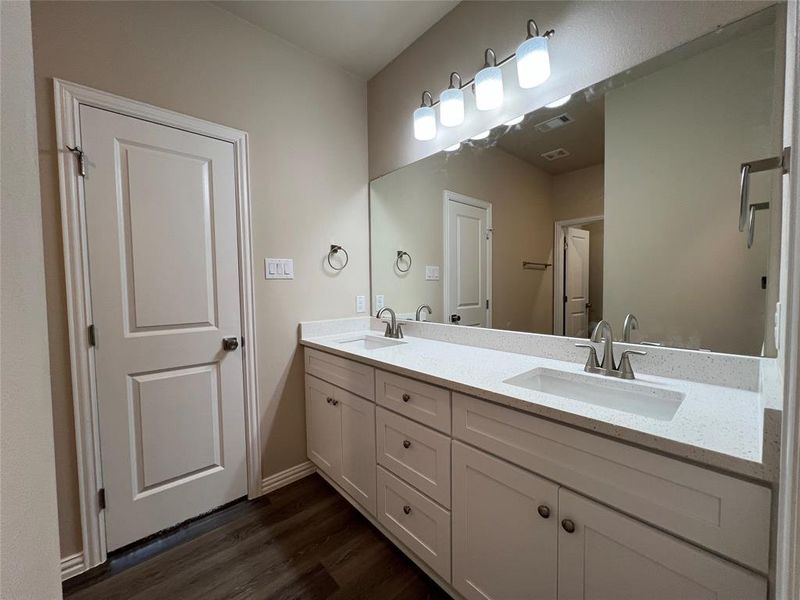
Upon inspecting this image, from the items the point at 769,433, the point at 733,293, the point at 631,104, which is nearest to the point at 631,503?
the point at 769,433

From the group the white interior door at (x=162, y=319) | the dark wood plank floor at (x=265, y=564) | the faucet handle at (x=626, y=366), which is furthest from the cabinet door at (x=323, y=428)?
the faucet handle at (x=626, y=366)

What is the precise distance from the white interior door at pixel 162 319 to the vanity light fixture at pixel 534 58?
4.82 ft

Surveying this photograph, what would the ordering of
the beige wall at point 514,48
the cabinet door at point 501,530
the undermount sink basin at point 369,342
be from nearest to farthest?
the cabinet door at point 501,530 < the beige wall at point 514,48 < the undermount sink basin at point 369,342

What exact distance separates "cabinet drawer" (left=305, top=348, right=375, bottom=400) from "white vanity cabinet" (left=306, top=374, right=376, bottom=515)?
4 cm

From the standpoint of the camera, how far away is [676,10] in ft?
3.34

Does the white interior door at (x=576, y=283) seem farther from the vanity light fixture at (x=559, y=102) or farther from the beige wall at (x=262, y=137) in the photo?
the beige wall at (x=262, y=137)

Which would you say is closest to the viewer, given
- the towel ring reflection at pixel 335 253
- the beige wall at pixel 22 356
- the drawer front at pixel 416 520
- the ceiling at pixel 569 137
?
the beige wall at pixel 22 356

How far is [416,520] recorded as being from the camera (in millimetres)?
→ 1241

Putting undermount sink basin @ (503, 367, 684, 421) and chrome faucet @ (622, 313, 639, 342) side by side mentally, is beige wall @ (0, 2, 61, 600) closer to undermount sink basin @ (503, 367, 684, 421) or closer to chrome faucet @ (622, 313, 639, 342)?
undermount sink basin @ (503, 367, 684, 421)

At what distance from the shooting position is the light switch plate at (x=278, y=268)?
6.01 feet

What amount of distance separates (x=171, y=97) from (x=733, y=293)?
93.8 inches

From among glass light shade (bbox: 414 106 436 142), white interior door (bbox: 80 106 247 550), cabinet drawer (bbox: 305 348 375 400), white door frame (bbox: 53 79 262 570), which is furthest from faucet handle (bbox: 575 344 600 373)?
white door frame (bbox: 53 79 262 570)

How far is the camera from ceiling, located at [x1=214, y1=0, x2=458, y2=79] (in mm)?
1618

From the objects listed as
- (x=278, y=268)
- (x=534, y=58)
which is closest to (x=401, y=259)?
(x=278, y=268)
